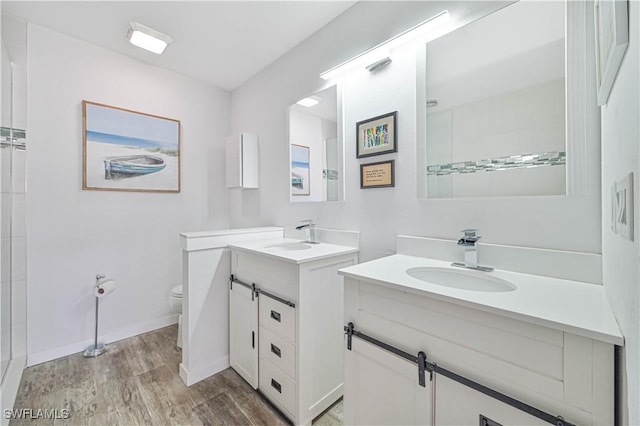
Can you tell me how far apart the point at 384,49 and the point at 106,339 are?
3064 millimetres

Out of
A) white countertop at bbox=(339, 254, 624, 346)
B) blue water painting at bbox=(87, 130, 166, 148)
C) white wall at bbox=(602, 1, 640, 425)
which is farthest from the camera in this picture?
blue water painting at bbox=(87, 130, 166, 148)

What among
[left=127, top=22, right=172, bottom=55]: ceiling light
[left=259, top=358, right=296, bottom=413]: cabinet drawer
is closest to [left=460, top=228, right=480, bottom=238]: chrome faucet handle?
[left=259, top=358, right=296, bottom=413]: cabinet drawer

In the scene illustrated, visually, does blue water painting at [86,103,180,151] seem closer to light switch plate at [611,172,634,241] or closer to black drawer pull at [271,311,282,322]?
black drawer pull at [271,311,282,322]

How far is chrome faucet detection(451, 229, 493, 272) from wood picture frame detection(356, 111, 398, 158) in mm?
616

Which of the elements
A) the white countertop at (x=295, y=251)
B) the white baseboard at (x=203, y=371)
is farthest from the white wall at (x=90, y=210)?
the white countertop at (x=295, y=251)

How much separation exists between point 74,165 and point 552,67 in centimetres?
311

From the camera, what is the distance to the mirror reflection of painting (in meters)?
2.07

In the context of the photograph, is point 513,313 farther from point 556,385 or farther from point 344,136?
point 344,136

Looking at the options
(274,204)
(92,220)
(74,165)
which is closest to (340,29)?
(274,204)

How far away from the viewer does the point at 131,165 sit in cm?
232

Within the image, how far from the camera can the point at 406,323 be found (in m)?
0.91

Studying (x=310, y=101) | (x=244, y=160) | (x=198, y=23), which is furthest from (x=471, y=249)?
(x=198, y=23)

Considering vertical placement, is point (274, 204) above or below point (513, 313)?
above

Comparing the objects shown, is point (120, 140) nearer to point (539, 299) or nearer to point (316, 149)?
point (316, 149)
